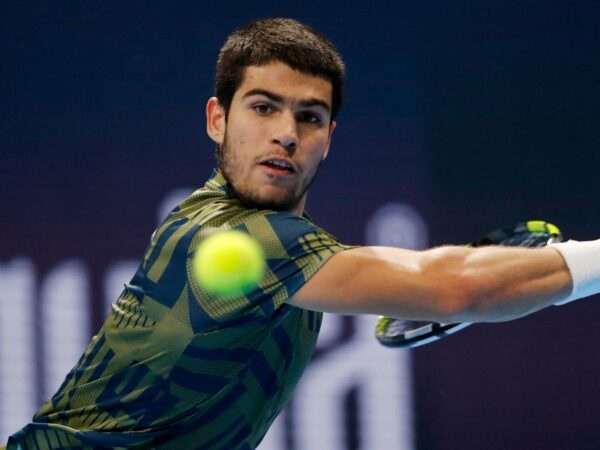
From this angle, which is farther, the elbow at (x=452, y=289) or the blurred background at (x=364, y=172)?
the blurred background at (x=364, y=172)

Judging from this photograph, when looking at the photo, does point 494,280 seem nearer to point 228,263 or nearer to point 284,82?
point 228,263

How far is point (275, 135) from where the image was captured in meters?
2.46

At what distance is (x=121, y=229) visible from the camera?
15.5 ft

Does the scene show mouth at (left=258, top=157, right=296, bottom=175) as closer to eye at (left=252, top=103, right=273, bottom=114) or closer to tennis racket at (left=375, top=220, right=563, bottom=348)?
eye at (left=252, top=103, right=273, bottom=114)

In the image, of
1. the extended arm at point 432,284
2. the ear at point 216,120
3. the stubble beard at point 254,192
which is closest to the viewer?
the extended arm at point 432,284

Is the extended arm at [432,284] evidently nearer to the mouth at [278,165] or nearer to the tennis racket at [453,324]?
the mouth at [278,165]

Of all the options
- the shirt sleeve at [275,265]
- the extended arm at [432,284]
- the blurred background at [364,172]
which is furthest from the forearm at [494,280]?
the blurred background at [364,172]

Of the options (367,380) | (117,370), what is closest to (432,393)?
(367,380)

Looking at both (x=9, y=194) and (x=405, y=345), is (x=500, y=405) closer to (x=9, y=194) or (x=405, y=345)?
(x=405, y=345)

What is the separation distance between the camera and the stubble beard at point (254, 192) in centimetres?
244

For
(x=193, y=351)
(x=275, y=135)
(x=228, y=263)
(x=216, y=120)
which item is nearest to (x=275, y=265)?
(x=228, y=263)

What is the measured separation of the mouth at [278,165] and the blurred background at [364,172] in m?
2.23

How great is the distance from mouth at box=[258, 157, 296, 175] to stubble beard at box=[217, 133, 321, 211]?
43 millimetres

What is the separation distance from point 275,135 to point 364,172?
2301 mm
